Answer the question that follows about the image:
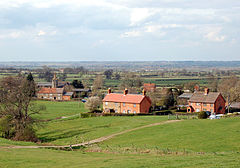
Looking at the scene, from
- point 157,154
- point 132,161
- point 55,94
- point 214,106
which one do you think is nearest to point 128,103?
point 214,106

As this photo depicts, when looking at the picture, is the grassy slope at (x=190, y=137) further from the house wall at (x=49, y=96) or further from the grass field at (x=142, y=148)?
the house wall at (x=49, y=96)

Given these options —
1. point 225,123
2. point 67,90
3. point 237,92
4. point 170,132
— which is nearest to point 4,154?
point 170,132

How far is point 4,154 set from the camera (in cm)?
2241

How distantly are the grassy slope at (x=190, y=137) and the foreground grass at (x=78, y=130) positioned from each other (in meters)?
5.46

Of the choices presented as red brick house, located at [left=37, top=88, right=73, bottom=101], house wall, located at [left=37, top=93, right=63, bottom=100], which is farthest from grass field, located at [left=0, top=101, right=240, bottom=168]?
house wall, located at [left=37, top=93, right=63, bottom=100]

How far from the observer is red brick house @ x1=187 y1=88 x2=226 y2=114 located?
65000 millimetres

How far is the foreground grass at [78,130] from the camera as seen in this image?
129 feet

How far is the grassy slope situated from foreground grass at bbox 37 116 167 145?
17.9 ft

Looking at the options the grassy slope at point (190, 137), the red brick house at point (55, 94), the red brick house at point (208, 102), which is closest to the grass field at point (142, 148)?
the grassy slope at point (190, 137)

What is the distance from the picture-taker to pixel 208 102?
214 ft

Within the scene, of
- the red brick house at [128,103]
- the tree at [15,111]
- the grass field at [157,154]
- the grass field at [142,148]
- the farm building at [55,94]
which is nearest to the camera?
the grass field at [157,154]

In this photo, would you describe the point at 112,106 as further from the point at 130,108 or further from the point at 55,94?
the point at 55,94

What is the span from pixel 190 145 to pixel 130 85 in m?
92.4

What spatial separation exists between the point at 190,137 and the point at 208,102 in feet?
120
